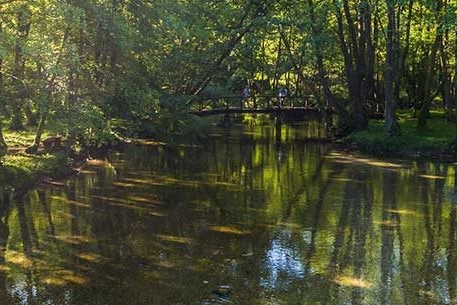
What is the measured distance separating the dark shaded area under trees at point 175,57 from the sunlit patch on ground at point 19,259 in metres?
4.89

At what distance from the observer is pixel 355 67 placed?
30.4 m

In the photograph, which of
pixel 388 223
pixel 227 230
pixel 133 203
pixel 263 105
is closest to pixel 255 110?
pixel 263 105

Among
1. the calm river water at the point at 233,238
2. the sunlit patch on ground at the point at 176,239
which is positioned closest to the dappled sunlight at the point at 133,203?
the calm river water at the point at 233,238


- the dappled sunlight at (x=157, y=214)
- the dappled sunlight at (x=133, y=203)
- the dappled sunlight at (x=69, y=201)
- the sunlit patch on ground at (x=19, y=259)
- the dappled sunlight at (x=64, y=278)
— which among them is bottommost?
the dappled sunlight at (x=64, y=278)

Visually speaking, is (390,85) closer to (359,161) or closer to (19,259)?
(359,161)

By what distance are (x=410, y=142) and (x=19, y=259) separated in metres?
Result: 19.5

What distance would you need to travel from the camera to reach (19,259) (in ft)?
33.9

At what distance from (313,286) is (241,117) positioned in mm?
42435

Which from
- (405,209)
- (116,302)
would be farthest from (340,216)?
(116,302)

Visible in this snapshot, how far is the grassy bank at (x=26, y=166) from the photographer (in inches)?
632

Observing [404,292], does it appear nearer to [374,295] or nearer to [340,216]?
[374,295]

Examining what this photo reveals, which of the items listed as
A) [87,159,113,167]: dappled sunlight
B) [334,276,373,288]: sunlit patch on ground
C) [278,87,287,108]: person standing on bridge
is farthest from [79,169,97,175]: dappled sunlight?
[278,87,287,108]: person standing on bridge

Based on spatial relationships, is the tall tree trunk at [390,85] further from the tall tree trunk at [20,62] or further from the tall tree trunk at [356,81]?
the tall tree trunk at [20,62]

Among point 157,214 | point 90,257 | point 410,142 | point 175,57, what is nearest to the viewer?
point 90,257
